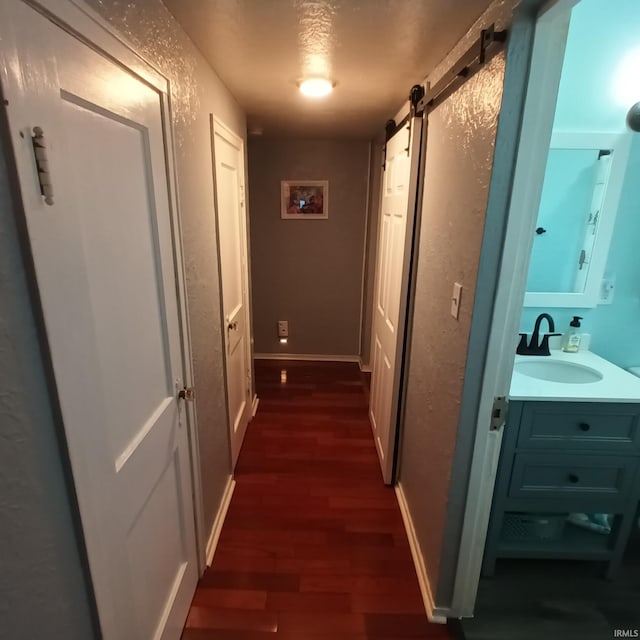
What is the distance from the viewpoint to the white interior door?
1914 millimetres

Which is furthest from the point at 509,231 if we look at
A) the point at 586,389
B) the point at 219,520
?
the point at 219,520

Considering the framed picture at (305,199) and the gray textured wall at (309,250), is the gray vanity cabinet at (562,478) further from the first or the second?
the framed picture at (305,199)

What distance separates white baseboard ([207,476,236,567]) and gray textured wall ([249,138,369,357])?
1.99m

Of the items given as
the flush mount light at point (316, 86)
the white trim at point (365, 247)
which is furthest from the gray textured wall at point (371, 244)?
the flush mount light at point (316, 86)

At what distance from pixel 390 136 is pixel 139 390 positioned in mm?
2138

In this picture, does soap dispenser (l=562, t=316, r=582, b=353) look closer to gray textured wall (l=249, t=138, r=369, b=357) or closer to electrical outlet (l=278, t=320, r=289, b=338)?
gray textured wall (l=249, t=138, r=369, b=357)

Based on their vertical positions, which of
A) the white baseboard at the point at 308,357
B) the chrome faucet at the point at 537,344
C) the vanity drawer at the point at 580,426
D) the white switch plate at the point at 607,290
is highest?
the white switch plate at the point at 607,290

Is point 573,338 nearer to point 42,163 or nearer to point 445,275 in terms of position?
point 445,275

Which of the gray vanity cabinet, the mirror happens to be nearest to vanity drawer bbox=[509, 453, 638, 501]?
the gray vanity cabinet

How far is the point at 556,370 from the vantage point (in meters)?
1.79

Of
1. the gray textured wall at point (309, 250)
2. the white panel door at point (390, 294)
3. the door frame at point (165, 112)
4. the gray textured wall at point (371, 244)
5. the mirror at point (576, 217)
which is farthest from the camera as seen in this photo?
the gray textured wall at point (309, 250)

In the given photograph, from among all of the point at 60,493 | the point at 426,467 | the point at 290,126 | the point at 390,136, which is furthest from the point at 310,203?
the point at 60,493

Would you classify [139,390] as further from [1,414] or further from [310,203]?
[310,203]

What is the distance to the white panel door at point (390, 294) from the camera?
1957 mm
